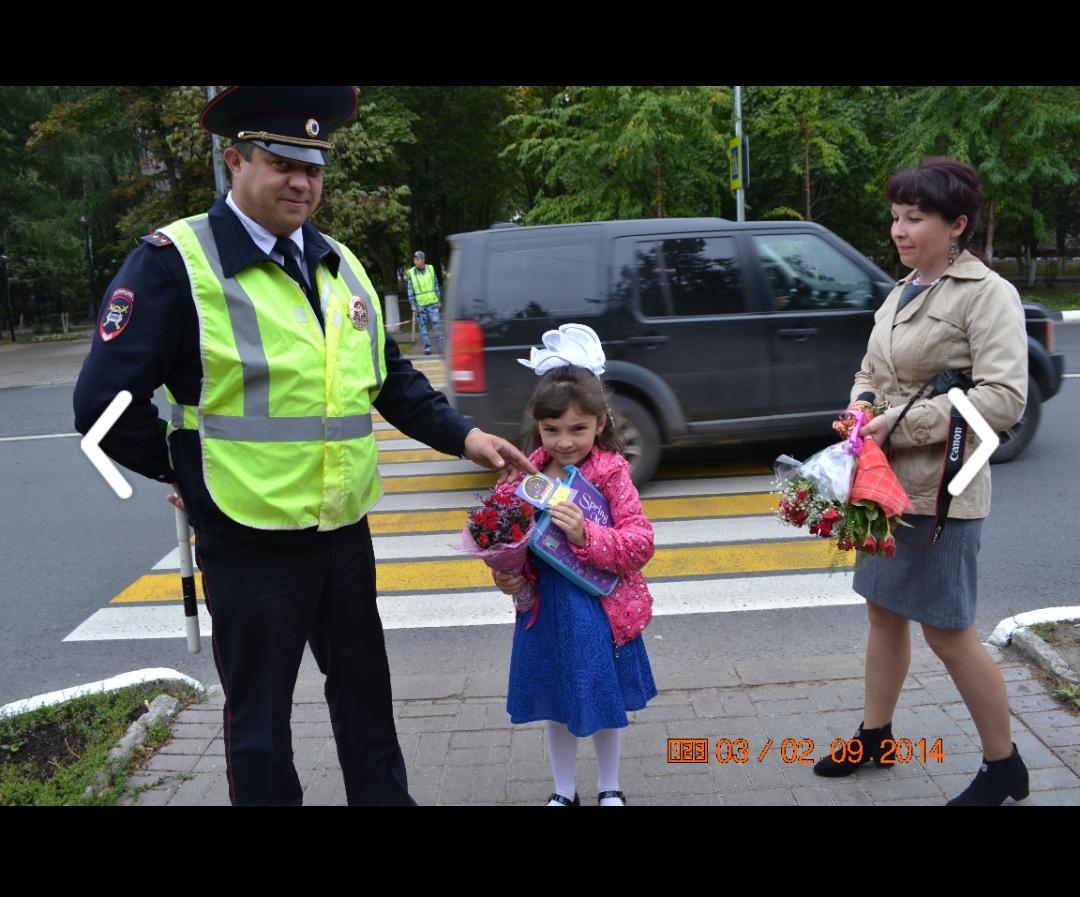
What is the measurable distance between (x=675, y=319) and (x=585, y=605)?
14.8ft

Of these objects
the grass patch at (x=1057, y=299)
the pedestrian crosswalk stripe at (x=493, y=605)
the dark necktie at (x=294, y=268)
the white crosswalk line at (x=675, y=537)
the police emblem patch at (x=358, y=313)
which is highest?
the dark necktie at (x=294, y=268)

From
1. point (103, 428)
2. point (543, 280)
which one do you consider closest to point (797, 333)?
point (543, 280)

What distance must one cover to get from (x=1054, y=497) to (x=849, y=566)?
4287 mm

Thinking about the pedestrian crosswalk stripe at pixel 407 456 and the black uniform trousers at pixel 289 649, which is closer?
the black uniform trousers at pixel 289 649

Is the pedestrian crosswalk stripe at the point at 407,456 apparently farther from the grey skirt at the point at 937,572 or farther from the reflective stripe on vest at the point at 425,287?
the reflective stripe on vest at the point at 425,287

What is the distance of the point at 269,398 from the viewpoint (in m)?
2.40

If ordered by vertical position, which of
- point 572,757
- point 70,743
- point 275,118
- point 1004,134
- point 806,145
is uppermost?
point 806,145

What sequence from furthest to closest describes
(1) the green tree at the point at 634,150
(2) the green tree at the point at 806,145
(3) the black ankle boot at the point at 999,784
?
(2) the green tree at the point at 806,145 → (1) the green tree at the point at 634,150 → (3) the black ankle boot at the point at 999,784

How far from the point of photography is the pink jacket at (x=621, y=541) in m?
2.70

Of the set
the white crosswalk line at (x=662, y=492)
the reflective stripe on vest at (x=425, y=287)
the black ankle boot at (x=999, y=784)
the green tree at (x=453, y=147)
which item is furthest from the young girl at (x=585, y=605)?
the green tree at (x=453, y=147)

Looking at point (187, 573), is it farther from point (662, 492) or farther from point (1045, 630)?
point (662, 492)

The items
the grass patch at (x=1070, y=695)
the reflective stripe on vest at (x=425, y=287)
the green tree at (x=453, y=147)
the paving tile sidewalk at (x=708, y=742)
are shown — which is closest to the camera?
the paving tile sidewalk at (x=708, y=742)

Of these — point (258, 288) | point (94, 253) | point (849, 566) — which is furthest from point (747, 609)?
point (94, 253)

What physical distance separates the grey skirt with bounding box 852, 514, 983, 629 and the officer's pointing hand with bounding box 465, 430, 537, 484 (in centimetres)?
121
